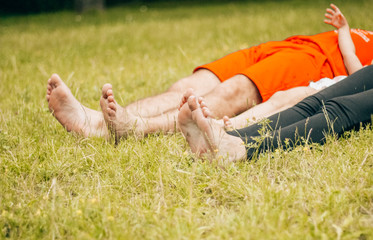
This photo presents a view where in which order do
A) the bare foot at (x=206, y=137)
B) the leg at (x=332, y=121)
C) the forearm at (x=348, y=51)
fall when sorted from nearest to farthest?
the bare foot at (x=206, y=137) < the leg at (x=332, y=121) < the forearm at (x=348, y=51)

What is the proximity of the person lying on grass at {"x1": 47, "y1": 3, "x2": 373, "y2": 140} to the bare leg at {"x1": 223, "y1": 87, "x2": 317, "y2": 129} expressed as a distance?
0.04ft

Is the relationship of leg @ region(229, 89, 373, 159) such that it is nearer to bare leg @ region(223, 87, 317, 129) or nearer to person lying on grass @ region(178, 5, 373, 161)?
person lying on grass @ region(178, 5, 373, 161)

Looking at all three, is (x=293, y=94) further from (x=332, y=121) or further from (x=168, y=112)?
(x=168, y=112)

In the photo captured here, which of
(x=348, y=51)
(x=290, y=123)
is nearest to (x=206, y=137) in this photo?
(x=290, y=123)

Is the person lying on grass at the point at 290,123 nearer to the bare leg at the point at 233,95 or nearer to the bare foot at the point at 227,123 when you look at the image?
the bare foot at the point at 227,123

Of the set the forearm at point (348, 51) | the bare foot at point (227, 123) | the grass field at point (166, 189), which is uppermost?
the forearm at point (348, 51)

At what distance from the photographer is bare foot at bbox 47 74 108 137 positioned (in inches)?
88.7

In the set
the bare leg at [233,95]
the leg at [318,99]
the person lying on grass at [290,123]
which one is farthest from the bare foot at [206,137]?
the bare leg at [233,95]

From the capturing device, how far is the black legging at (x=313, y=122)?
6.28 ft

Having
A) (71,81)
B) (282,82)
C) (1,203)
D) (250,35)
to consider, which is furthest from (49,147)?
(250,35)

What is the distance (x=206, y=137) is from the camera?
184cm

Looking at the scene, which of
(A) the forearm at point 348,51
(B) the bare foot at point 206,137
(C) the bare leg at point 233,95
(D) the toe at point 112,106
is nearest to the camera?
(B) the bare foot at point 206,137

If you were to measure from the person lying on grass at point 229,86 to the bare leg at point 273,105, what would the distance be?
0.01 metres

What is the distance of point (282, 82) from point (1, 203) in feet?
6.11
